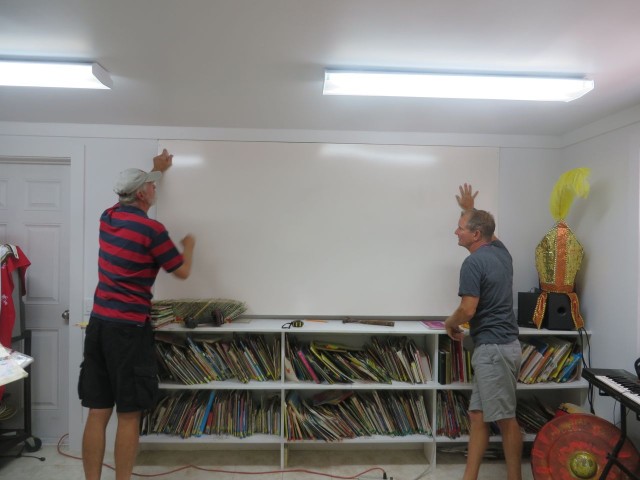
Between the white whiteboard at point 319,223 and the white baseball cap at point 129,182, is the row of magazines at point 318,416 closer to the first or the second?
the white whiteboard at point 319,223

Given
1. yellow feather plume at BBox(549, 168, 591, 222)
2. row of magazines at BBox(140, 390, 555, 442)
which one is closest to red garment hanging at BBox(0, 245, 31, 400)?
row of magazines at BBox(140, 390, 555, 442)

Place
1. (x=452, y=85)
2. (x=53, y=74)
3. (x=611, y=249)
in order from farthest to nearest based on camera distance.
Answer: (x=611, y=249) → (x=452, y=85) → (x=53, y=74)

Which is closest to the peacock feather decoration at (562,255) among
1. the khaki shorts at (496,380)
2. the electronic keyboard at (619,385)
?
the electronic keyboard at (619,385)

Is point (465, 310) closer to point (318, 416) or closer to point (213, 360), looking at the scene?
point (318, 416)

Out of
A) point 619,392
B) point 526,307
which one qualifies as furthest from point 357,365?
point 619,392

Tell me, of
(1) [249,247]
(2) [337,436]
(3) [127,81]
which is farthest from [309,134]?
(2) [337,436]

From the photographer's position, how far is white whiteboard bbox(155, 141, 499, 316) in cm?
244

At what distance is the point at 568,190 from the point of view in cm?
223

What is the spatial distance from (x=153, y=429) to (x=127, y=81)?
213 cm

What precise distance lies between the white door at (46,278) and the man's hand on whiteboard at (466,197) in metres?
2.89

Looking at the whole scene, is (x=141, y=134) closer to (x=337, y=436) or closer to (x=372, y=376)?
(x=372, y=376)

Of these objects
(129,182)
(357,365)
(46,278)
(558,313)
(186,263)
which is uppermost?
(129,182)

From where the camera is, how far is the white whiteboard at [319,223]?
244 centimetres

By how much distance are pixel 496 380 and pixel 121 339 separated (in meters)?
1.97
